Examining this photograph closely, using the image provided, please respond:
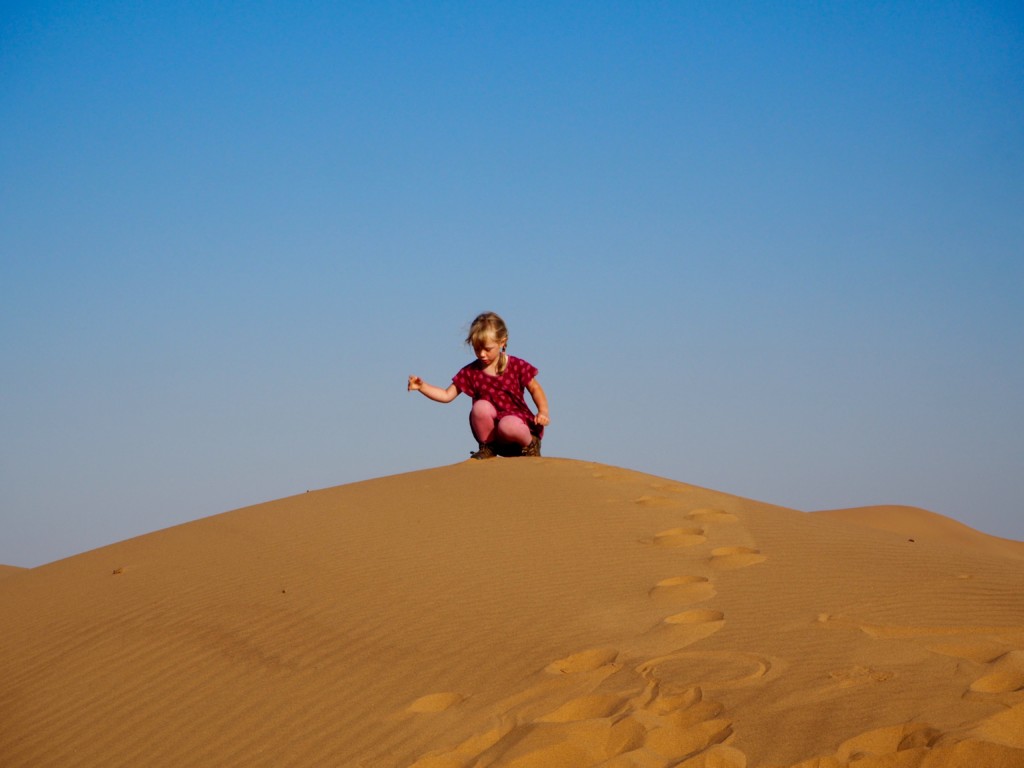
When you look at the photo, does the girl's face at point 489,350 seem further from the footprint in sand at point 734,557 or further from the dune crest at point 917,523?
the dune crest at point 917,523

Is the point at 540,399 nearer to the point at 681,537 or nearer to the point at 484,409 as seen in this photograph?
the point at 484,409

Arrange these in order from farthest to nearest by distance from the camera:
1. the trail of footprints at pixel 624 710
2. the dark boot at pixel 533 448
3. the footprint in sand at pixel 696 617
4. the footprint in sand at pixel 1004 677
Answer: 1. the dark boot at pixel 533 448
2. the footprint in sand at pixel 696 617
3. the footprint in sand at pixel 1004 677
4. the trail of footprints at pixel 624 710

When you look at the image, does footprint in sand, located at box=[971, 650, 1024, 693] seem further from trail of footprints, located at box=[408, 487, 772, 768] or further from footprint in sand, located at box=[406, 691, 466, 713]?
footprint in sand, located at box=[406, 691, 466, 713]

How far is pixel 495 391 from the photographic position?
852 centimetres

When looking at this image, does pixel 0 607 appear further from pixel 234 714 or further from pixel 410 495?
pixel 234 714

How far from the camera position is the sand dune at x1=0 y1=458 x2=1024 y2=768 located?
3203 millimetres

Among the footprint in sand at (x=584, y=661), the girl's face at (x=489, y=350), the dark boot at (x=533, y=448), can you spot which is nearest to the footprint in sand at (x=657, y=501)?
the dark boot at (x=533, y=448)

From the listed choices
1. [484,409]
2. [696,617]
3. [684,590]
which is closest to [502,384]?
[484,409]

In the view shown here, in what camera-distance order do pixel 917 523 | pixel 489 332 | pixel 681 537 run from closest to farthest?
pixel 681 537 → pixel 489 332 → pixel 917 523

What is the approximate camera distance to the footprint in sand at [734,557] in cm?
542

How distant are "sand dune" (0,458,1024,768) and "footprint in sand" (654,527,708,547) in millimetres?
43

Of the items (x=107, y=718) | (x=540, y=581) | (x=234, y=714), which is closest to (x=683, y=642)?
(x=540, y=581)

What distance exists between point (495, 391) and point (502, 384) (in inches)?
3.4

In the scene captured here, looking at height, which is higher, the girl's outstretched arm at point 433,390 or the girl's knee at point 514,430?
the girl's outstretched arm at point 433,390
